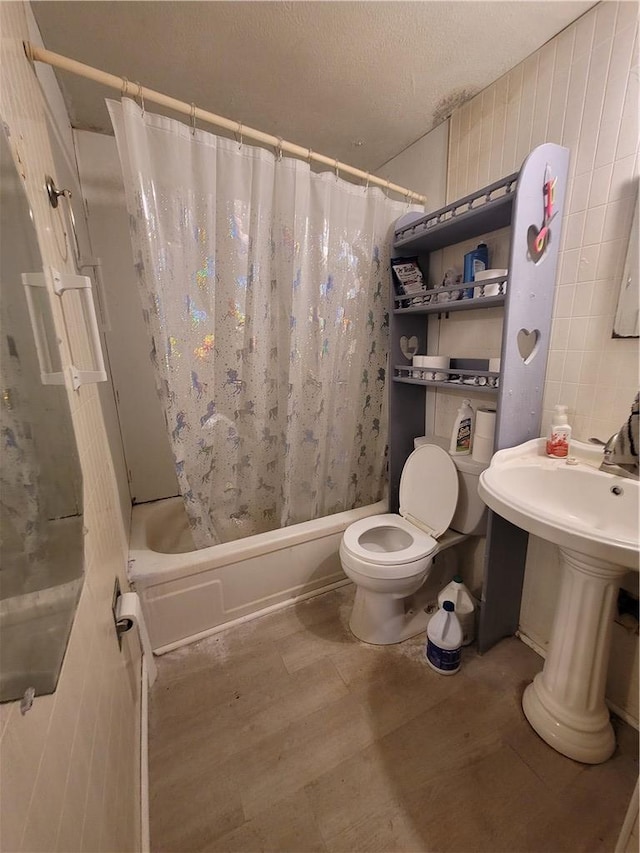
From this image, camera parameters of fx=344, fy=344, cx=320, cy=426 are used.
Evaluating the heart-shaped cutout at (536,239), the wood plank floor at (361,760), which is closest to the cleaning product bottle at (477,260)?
the heart-shaped cutout at (536,239)

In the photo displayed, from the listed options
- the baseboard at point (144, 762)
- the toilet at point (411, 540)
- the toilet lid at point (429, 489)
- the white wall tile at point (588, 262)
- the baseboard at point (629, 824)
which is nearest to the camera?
the baseboard at point (629, 824)

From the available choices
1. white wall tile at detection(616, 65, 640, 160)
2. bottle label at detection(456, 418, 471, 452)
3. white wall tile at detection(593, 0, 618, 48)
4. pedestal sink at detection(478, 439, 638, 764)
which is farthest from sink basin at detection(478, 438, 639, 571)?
white wall tile at detection(593, 0, 618, 48)

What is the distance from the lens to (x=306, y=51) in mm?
1177

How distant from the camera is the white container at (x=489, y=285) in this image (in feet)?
3.98

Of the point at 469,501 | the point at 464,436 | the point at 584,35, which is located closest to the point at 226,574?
the point at 469,501

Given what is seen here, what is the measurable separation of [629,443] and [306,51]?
5.38 feet

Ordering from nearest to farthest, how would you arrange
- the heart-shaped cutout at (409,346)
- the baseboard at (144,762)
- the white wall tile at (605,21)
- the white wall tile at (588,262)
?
the baseboard at (144,762)
the white wall tile at (605,21)
the white wall tile at (588,262)
the heart-shaped cutout at (409,346)

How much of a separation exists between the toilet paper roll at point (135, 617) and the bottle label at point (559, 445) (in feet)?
4.71

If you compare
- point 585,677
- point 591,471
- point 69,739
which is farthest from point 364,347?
point 69,739

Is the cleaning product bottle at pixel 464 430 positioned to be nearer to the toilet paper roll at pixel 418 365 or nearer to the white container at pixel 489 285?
the toilet paper roll at pixel 418 365

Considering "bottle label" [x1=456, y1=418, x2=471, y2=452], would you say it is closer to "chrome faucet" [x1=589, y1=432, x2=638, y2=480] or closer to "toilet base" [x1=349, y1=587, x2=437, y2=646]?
"chrome faucet" [x1=589, y1=432, x2=638, y2=480]

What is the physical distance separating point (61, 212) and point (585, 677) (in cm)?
221

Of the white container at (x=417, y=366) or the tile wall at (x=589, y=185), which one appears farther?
the white container at (x=417, y=366)

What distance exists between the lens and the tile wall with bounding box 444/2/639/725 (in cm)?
104
